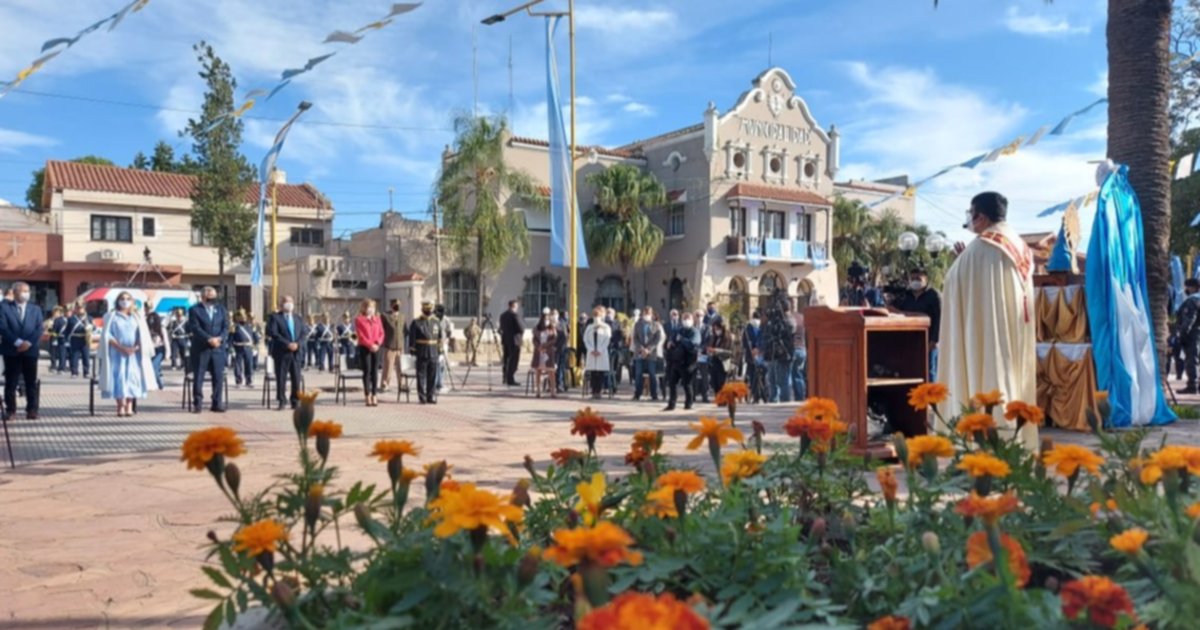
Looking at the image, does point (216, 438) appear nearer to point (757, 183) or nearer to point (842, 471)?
point (842, 471)

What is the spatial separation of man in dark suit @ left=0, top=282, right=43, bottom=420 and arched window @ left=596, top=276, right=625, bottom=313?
25.7 meters

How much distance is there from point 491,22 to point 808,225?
2427cm

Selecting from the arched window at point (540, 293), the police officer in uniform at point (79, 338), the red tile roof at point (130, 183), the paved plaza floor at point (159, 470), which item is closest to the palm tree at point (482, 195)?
the arched window at point (540, 293)

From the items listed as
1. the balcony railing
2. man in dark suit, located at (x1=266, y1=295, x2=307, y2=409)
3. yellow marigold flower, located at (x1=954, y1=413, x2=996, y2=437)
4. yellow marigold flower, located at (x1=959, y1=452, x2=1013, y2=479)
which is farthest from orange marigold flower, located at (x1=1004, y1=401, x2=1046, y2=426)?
the balcony railing

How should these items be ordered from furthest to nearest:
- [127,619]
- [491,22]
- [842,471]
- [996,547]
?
[491,22] → [127,619] → [842,471] → [996,547]

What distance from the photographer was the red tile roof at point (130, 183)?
37250mm

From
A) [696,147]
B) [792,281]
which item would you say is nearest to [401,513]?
[696,147]

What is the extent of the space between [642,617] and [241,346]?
17.7 meters

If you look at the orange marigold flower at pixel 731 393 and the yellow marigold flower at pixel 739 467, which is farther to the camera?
the orange marigold flower at pixel 731 393

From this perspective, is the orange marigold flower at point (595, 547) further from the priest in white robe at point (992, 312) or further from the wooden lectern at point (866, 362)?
the wooden lectern at point (866, 362)

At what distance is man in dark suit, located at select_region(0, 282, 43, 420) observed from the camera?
1096 centimetres

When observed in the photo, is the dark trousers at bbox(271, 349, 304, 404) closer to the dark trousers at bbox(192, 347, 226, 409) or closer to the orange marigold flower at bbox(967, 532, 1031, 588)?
the dark trousers at bbox(192, 347, 226, 409)

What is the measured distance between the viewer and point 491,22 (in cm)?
1658

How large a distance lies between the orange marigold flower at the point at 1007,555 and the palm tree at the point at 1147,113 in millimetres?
9940
